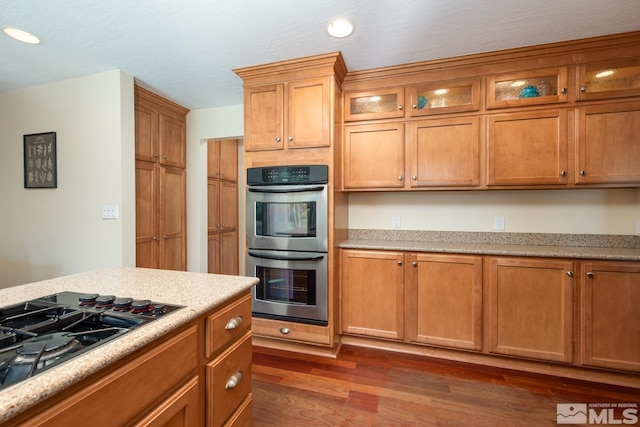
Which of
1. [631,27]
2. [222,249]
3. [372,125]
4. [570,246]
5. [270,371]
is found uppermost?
[631,27]

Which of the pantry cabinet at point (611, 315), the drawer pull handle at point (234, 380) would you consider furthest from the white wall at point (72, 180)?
the pantry cabinet at point (611, 315)

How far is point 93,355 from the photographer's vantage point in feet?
2.13

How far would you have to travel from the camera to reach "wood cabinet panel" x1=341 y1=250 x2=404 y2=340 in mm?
2299

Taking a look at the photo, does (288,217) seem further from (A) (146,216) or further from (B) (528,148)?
(B) (528,148)

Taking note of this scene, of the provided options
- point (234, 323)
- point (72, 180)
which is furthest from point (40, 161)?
point (234, 323)

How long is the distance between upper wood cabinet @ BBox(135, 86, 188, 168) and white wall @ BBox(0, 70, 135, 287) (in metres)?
0.26

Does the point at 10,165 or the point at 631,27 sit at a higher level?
the point at 631,27

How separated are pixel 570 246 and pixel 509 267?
0.70 m

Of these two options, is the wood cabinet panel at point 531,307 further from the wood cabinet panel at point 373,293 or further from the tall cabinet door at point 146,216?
the tall cabinet door at point 146,216

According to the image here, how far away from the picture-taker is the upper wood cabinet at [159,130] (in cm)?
281

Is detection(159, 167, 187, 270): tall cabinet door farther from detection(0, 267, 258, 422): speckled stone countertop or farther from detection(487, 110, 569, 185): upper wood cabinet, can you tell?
detection(487, 110, 569, 185): upper wood cabinet

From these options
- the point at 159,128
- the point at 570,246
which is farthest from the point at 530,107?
the point at 159,128

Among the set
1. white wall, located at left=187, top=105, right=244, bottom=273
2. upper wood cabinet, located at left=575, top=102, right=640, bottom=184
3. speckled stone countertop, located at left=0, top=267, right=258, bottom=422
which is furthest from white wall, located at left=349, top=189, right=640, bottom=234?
white wall, located at left=187, top=105, right=244, bottom=273

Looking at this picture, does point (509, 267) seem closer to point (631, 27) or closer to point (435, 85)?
point (435, 85)
